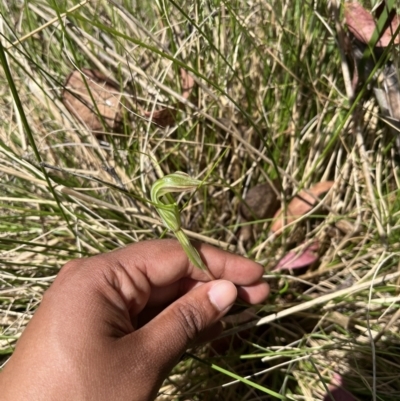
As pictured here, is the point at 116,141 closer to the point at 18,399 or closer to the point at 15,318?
the point at 15,318

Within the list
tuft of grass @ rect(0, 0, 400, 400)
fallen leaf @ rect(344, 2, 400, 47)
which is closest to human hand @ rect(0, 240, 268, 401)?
tuft of grass @ rect(0, 0, 400, 400)

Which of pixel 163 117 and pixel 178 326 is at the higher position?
pixel 163 117

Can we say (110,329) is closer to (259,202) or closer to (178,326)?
(178,326)

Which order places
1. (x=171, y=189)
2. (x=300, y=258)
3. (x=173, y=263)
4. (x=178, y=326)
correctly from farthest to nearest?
(x=300, y=258)
(x=173, y=263)
(x=178, y=326)
(x=171, y=189)

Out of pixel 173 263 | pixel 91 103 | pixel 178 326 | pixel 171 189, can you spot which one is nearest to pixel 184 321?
pixel 178 326

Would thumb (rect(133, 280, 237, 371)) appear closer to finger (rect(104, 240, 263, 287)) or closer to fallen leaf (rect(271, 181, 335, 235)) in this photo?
finger (rect(104, 240, 263, 287))

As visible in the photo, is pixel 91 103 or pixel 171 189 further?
pixel 91 103

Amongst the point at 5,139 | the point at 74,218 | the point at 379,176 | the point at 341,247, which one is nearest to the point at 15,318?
the point at 74,218
